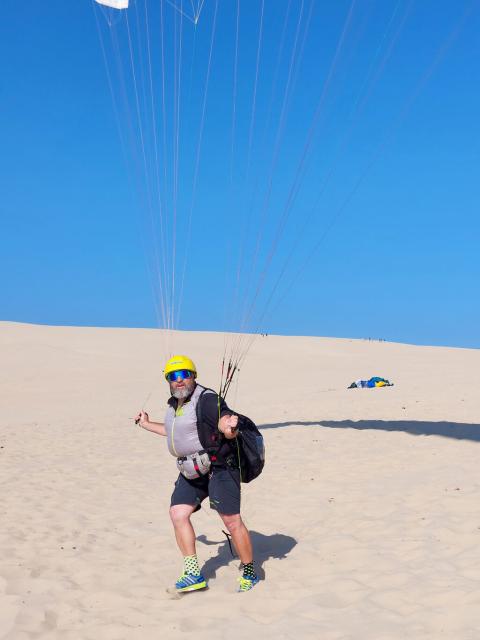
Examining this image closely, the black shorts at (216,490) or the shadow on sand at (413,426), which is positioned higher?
the shadow on sand at (413,426)

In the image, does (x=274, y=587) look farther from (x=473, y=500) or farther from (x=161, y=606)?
(x=473, y=500)

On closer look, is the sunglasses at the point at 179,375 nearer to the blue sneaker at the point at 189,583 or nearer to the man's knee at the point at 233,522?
the man's knee at the point at 233,522

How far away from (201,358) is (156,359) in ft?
11.2

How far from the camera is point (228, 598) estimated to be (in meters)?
5.07

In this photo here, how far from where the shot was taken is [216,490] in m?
5.20

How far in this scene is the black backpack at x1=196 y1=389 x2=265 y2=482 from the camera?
5.24 m

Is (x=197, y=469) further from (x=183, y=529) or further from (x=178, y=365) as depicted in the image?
(x=178, y=365)

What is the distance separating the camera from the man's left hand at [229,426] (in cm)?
496

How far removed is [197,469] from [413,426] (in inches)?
396

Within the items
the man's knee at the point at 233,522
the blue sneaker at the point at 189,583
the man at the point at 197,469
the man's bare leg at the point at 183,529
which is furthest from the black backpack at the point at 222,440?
the blue sneaker at the point at 189,583

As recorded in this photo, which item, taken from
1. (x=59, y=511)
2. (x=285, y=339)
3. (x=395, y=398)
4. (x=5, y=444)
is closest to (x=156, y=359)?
(x=285, y=339)

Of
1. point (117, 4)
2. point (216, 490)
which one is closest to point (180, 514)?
point (216, 490)

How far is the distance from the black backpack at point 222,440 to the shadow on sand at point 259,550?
115 cm

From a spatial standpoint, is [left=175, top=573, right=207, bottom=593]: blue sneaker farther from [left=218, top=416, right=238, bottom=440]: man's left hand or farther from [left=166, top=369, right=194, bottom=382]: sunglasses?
[left=166, top=369, right=194, bottom=382]: sunglasses
